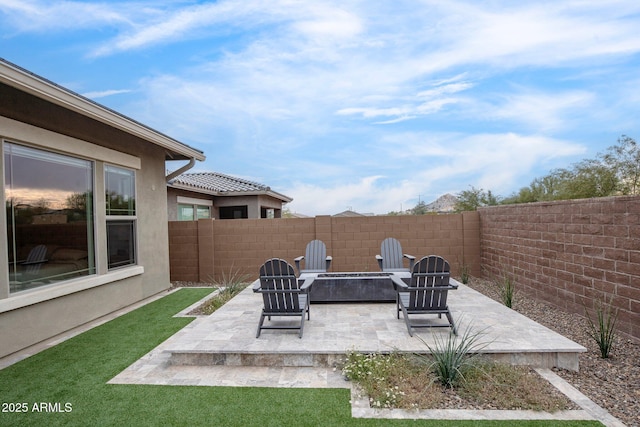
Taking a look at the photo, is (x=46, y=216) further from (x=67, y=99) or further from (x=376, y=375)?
(x=376, y=375)

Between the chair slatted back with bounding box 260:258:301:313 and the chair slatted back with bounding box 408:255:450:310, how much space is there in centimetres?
141

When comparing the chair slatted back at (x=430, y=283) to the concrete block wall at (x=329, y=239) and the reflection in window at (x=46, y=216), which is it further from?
the reflection in window at (x=46, y=216)

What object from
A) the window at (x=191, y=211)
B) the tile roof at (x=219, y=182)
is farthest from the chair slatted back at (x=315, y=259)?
the tile roof at (x=219, y=182)

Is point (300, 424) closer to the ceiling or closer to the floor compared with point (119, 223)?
closer to the floor

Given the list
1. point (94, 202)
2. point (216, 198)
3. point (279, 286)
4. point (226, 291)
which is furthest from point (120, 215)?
point (216, 198)

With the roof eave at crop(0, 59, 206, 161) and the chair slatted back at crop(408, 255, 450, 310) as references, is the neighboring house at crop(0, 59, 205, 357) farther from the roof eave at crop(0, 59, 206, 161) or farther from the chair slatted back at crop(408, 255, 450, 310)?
the chair slatted back at crop(408, 255, 450, 310)

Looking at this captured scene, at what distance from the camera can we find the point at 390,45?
10180mm

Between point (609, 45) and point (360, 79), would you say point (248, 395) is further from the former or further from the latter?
point (360, 79)

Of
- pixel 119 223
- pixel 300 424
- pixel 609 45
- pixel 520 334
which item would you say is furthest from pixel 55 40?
pixel 609 45

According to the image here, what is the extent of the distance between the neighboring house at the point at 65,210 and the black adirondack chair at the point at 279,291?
2877mm

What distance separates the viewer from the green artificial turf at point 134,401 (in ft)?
8.98

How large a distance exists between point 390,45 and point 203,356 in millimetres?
9525

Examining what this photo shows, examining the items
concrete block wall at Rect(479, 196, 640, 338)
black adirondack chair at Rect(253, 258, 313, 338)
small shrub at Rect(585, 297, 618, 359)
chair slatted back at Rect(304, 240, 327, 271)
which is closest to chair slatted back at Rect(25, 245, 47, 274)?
black adirondack chair at Rect(253, 258, 313, 338)

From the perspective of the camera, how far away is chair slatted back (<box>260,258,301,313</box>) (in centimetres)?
422
